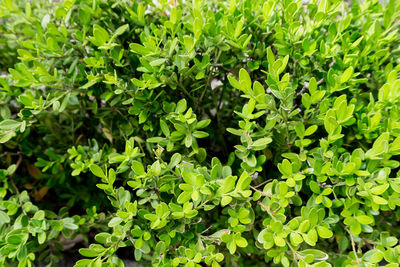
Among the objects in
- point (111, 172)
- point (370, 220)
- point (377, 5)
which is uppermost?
point (377, 5)

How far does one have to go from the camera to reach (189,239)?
3.72 feet

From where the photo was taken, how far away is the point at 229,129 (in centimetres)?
106

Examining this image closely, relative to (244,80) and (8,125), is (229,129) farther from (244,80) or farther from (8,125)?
(8,125)

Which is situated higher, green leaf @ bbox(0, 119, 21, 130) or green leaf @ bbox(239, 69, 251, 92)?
green leaf @ bbox(239, 69, 251, 92)

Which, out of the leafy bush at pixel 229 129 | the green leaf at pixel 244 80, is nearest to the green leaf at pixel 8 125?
the leafy bush at pixel 229 129

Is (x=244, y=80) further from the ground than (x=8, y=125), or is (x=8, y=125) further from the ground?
(x=244, y=80)

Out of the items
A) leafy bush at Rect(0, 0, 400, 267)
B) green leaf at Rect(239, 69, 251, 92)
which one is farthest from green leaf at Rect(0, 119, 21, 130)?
green leaf at Rect(239, 69, 251, 92)

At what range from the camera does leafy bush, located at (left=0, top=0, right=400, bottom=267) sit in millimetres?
1032

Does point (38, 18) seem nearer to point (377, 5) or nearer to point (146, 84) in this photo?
point (146, 84)

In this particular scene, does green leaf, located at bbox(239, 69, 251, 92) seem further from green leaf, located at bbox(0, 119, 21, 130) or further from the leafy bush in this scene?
green leaf, located at bbox(0, 119, 21, 130)

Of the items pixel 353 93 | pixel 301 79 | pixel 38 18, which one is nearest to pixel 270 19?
pixel 301 79

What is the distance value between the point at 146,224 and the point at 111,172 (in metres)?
0.25

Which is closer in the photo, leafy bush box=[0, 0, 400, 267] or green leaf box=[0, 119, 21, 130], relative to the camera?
leafy bush box=[0, 0, 400, 267]

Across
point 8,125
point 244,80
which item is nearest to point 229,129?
point 244,80
